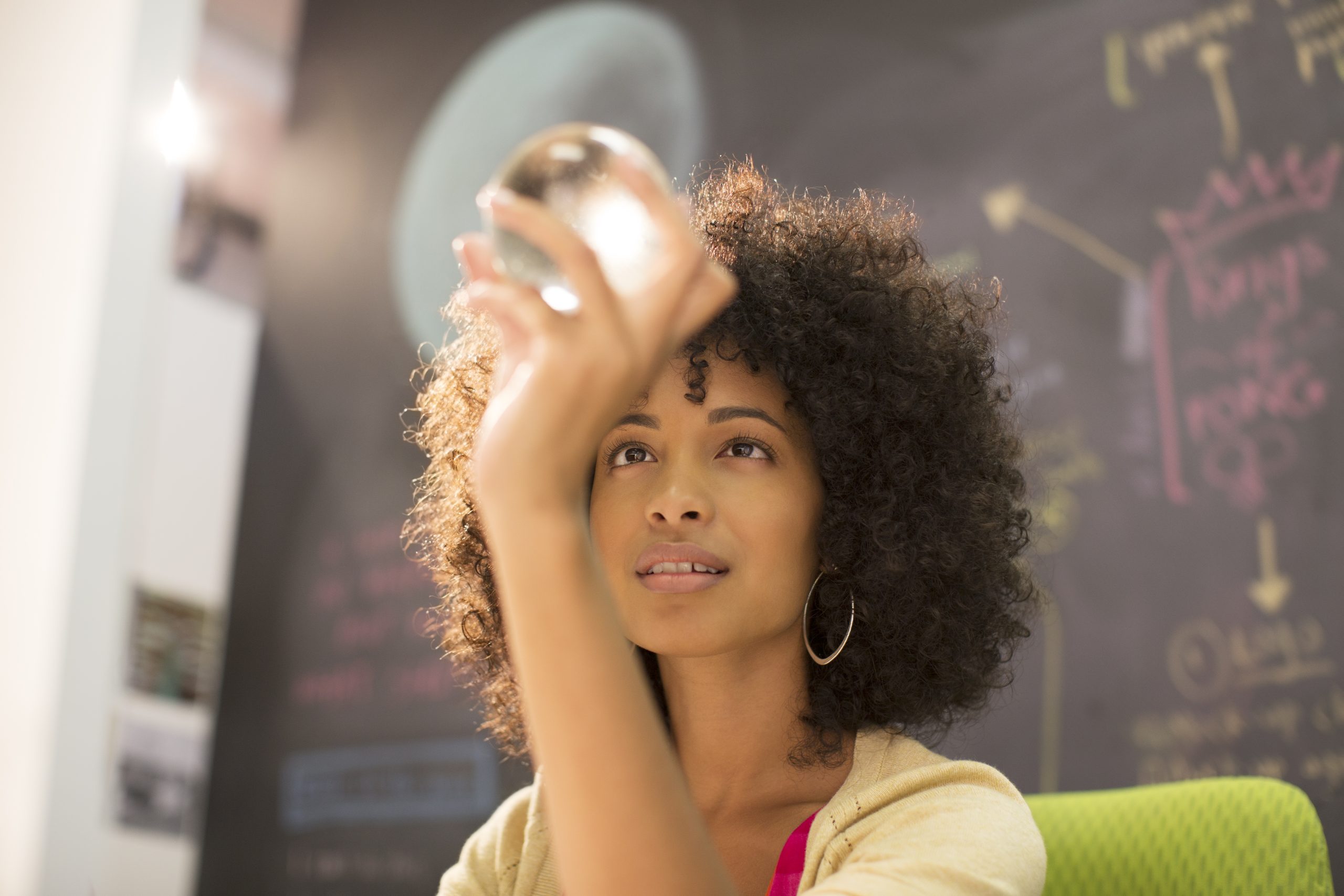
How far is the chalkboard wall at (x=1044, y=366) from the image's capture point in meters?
1.29

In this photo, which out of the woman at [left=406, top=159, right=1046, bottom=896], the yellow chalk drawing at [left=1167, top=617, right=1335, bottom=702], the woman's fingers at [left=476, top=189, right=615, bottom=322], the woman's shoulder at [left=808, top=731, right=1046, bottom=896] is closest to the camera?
the woman's fingers at [left=476, top=189, right=615, bottom=322]

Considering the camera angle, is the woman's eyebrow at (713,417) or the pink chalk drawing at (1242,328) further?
the pink chalk drawing at (1242,328)

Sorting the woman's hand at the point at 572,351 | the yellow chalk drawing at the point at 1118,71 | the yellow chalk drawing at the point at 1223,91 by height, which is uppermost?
the yellow chalk drawing at the point at 1118,71

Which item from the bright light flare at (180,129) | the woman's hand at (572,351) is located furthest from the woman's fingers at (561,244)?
the bright light flare at (180,129)

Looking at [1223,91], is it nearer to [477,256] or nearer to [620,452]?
[620,452]

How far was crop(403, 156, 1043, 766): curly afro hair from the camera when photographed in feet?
3.22

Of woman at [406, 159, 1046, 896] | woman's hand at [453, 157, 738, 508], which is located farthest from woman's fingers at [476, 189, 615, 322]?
woman at [406, 159, 1046, 896]

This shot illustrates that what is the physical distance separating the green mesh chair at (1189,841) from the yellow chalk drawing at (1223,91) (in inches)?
30.1

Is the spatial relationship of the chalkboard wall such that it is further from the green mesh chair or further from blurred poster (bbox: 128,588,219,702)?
the green mesh chair

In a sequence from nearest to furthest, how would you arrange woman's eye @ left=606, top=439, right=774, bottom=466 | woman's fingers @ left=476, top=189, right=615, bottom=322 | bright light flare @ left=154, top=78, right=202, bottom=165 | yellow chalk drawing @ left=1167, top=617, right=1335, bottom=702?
woman's fingers @ left=476, top=189, right=615, bottom=322, woman's eye @ left=606, top=439, right=774, bottom=466, yellow chalk drawing @ left=1167, top=617, right=1335, bottom=702, bright light flare @ left=154, top=78, right=202, bottom=165

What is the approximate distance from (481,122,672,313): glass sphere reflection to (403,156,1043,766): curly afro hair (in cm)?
39

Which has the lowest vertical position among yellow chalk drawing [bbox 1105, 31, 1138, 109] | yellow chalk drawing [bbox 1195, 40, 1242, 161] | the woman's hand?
the woman's hand

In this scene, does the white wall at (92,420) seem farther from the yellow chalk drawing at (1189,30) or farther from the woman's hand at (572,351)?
the woman's hand at (572,351)

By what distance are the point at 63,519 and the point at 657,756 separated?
210 centimetres
